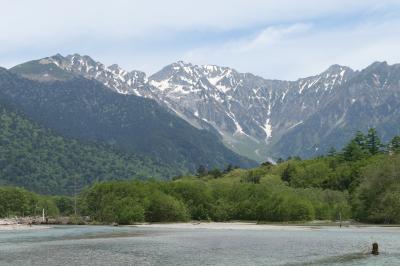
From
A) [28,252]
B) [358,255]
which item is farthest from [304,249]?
[28,252]

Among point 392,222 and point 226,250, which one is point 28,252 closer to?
point 226,250

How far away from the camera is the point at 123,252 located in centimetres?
9344

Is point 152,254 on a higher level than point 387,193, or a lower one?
lower

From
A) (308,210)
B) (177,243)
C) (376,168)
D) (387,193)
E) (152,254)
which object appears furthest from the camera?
(308,210)

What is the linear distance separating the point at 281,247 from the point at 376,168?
83658 millimetres

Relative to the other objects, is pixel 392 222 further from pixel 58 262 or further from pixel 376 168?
pixel 58 262

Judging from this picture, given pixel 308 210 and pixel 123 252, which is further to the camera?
pixel 308 210

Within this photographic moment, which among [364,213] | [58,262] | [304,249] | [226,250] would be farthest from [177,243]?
[364,213]

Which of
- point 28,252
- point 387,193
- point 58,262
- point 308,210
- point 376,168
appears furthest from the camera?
point 308,210

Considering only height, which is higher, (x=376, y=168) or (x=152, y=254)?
(x=376, y=168)

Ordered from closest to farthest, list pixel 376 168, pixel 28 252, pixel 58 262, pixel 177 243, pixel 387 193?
pixel 58 262
pixel 28 252
pixel 177 243
pixel 387 193
pixel 376 168

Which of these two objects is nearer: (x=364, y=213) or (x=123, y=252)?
(x=123, y=252)

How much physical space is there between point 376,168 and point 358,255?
93550mm

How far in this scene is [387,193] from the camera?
514 feet
